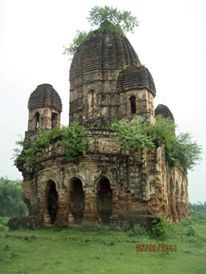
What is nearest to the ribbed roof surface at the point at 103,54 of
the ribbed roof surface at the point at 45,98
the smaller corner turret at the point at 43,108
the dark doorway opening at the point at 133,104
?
the ribbed roof surface at the point at 45,98

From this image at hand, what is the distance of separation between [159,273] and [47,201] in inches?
363

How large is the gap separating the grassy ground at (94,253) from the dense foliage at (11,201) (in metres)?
23.9

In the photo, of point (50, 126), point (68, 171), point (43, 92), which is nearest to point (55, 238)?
point (68, 171)

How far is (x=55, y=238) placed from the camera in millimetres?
15625

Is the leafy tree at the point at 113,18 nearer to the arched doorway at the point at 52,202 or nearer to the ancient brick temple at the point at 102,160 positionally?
the ancient brick temple at the point at 102,160

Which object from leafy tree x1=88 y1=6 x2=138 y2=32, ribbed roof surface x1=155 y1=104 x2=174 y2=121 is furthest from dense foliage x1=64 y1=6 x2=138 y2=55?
ribbed roof surface x1=155 y1=104 x2=174 y2=121

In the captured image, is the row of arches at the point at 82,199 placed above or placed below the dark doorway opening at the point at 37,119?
below

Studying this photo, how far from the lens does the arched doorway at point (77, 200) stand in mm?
18091
